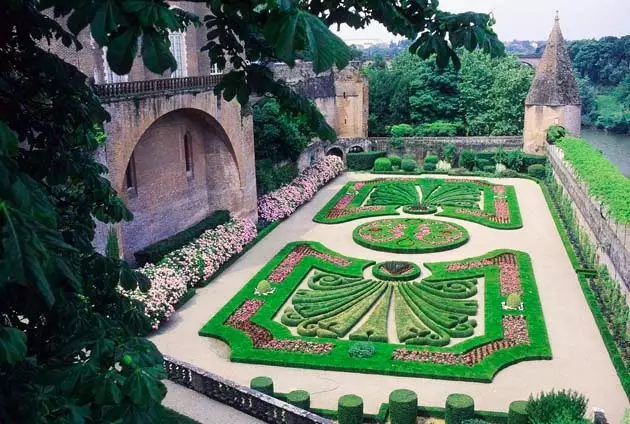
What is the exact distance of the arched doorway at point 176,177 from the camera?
2397 centimetres

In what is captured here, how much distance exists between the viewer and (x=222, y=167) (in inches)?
1131

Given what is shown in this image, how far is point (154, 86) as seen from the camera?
74.9 ft

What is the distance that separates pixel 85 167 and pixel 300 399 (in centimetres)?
911

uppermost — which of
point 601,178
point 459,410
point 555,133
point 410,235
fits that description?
point 555,133

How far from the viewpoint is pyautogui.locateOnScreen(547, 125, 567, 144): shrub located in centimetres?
4075

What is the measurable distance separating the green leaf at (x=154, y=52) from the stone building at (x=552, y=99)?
40.4 metres

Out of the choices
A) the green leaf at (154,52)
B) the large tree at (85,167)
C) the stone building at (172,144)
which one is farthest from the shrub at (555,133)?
the green leaf at (154,52)

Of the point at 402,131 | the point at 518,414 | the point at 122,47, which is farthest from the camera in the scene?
the point at 402,131

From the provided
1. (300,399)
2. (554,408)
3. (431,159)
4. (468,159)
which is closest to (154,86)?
(300,399)

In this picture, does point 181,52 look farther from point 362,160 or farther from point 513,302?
point 362,160

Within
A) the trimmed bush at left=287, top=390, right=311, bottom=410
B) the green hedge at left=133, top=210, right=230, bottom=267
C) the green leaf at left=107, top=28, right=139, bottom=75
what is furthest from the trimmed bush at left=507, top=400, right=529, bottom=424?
the green hedge at left=133, top=210, right=230, bottom=267

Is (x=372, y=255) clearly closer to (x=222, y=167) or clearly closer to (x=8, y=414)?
(x=222, y=167)

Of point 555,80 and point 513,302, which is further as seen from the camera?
point 555,80

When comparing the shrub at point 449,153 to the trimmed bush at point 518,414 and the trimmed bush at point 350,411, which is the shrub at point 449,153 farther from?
the trimmed bush at point 350,411
